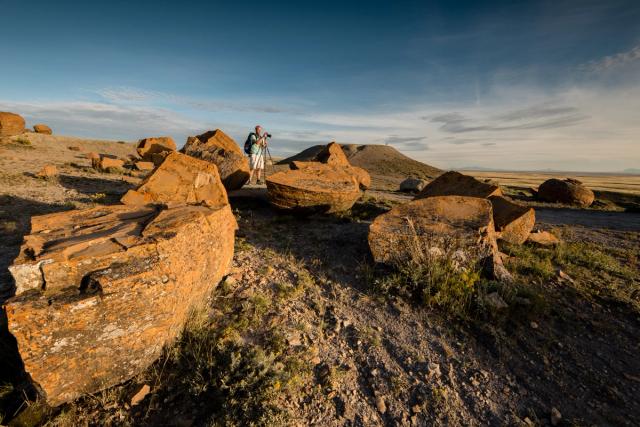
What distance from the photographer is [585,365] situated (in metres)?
3.90

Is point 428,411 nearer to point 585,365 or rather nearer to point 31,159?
point 585,365

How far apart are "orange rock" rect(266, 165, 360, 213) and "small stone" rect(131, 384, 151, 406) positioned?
17.6ft

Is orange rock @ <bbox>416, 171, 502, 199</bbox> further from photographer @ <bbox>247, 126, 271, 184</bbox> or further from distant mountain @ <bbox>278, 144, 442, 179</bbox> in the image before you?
distant mountain @ <bbox>278, 144, 442, 179</bbox>

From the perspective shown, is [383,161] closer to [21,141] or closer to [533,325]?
[21,141]

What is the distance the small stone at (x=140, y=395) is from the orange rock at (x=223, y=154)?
23.5 ft

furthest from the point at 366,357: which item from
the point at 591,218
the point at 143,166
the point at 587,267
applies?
the point at 143,166

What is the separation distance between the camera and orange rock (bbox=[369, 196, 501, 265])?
537 cm

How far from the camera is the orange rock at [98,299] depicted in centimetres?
264

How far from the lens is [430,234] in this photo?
18.0 feet

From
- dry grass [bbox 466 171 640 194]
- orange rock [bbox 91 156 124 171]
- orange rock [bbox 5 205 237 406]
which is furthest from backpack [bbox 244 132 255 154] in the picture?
dry grass [bbox 466 171 640 194]

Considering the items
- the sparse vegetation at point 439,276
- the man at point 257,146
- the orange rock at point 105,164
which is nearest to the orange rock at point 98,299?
the sparse vegetation at point 439,276

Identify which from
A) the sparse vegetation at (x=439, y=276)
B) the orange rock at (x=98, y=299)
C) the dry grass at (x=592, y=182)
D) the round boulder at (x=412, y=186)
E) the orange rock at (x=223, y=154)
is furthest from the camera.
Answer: the dry grass at (x=592, y=182)

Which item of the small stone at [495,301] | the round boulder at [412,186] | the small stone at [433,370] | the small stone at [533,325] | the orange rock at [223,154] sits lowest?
the small stone at [433,370]

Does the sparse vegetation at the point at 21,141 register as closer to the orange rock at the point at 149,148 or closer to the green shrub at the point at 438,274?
the orange rock at the point at 149,148
